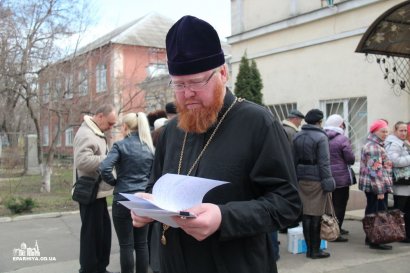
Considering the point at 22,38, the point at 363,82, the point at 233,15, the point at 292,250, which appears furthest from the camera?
the point at 233,15

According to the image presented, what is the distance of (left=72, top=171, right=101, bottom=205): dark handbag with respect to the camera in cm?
487

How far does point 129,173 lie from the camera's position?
16.0 feet

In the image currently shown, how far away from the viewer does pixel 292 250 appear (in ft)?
21.0

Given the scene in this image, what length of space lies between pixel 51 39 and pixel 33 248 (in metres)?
7.19

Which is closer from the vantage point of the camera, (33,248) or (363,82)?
(33,248)

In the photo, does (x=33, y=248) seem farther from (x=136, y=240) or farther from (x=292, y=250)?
(x=292, y=250)

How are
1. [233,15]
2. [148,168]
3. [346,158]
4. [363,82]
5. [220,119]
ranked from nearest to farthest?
1. [220,119]
2. [148,168]
3. [346,158]
4. [363,82]
5. [233,15]

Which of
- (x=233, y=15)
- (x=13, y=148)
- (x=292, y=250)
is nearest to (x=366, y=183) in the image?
(x=292, y=250)

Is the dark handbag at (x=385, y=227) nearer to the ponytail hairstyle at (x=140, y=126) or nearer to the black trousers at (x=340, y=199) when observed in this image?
the black trousers at (x=340, y=199)

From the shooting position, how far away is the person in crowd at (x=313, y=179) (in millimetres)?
6023

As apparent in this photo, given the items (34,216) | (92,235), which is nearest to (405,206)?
(92,235)

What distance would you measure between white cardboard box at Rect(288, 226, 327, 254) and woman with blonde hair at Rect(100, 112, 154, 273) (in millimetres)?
2355

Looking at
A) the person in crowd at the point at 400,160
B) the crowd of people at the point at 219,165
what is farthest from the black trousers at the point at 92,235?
the person in crowd at the point at 400,160

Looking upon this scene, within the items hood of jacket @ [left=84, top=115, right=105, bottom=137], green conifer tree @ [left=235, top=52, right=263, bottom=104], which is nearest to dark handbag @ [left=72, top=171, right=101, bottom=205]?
hood of jacket @ [left=84, top=115, right=105, bottom=137]
